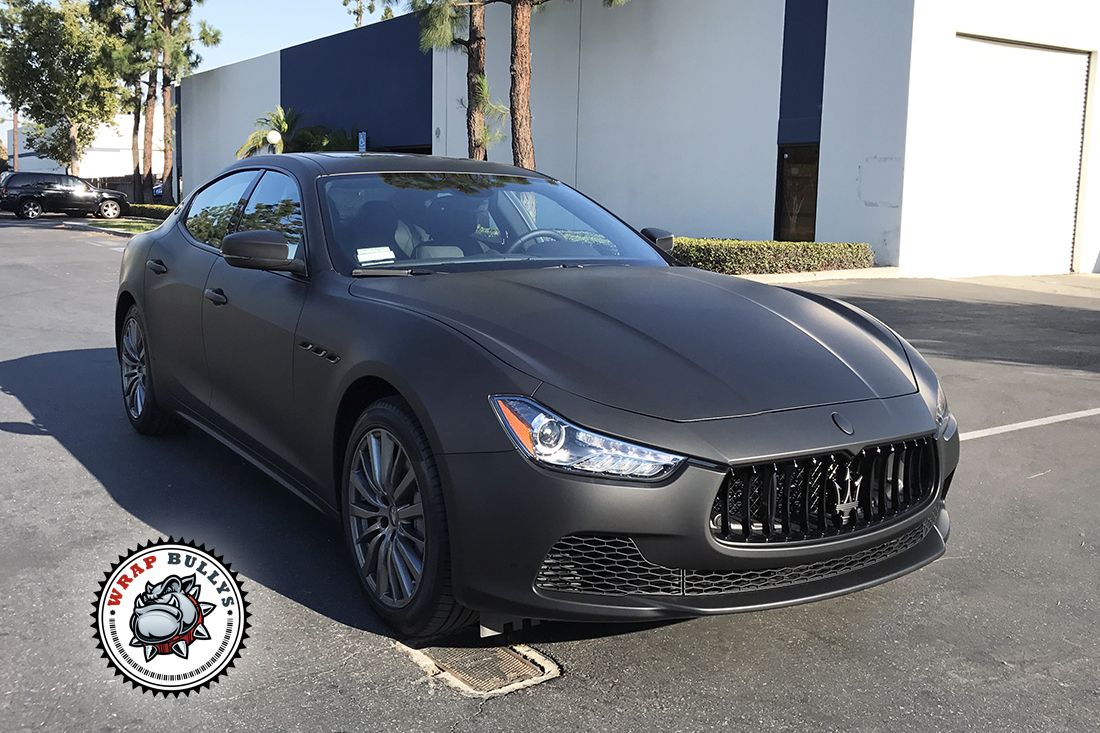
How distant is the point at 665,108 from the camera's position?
2262 cm

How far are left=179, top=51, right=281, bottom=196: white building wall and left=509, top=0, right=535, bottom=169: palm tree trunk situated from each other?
19383 mm

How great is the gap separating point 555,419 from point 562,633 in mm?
874

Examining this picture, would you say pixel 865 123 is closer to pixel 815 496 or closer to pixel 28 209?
pixel 815 496

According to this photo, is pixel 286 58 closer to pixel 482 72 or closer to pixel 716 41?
pixel 482 72

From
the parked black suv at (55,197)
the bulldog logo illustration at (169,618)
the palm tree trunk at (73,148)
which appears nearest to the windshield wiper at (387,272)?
the bulldog logo illustration at (169,618)

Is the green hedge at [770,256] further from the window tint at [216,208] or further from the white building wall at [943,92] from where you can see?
the window tint at [216,208]

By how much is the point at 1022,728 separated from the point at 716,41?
20.4m

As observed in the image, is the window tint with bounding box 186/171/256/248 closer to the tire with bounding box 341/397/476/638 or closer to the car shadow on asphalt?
the car shadow on asphalt

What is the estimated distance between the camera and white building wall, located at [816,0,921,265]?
1811cm

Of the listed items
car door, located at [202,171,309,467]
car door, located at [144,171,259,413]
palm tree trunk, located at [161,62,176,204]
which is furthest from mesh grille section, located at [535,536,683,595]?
palm tree trunk, located at [161,62,176,204]

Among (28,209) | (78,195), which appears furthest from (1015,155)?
(28,209)

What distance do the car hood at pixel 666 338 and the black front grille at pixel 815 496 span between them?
183 millimetres

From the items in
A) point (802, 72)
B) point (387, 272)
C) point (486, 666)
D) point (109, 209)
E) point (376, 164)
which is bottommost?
point (486, 666)

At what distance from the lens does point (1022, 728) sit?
9.02 feet
